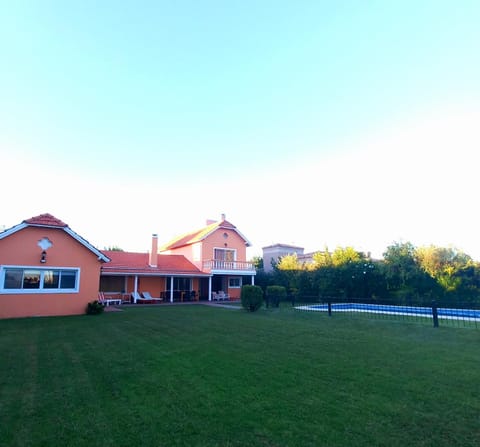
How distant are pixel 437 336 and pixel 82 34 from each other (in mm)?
18179

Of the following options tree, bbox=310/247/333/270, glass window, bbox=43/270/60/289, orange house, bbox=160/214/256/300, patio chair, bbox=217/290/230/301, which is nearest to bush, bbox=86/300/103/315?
glass window, bbox=43/270/60/289

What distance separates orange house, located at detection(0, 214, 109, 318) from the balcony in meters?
10.2

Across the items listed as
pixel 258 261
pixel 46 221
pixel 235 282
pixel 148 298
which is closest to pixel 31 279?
pixel 46 221

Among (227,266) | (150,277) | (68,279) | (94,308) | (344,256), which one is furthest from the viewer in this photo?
(227,266)

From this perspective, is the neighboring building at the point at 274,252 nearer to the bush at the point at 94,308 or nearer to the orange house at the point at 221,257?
the orange house at the point at 221,257

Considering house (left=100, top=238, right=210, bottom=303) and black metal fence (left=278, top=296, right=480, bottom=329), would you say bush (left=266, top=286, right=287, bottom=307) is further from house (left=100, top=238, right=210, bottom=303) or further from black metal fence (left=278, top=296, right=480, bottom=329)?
house (left=100, top=238, right=210, bottom=303)

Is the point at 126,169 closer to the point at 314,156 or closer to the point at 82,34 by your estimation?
the point at 82,34

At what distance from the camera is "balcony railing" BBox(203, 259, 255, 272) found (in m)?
25.1

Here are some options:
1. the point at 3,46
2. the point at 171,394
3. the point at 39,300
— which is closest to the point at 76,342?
the point at 171,394

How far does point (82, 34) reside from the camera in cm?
1348

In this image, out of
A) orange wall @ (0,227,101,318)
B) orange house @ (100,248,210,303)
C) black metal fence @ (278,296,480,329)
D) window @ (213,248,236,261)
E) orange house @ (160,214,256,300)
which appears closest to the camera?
black metal fence @ (278,296,480,329)

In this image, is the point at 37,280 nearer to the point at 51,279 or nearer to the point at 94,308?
the point at 51,279

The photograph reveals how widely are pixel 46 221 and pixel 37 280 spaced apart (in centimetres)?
287

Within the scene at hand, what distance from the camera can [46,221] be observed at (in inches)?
583
